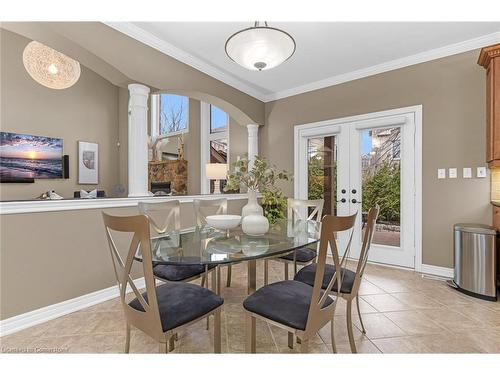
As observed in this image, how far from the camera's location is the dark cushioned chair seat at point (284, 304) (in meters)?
1.31

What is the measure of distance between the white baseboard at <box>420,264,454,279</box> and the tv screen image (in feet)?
21.9

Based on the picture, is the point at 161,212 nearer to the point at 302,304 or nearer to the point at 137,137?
the point at 137,137

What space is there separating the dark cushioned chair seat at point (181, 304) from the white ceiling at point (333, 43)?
2.55m

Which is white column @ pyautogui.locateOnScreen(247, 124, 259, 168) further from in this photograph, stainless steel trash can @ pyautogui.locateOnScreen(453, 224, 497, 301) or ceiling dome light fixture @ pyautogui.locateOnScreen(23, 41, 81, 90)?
stainless steel trash can @ pyautogui.locateOnScreen(453, 224, 497, 301)

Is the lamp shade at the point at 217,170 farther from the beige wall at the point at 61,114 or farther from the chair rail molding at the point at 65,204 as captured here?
the beige wall at the point at 61,114

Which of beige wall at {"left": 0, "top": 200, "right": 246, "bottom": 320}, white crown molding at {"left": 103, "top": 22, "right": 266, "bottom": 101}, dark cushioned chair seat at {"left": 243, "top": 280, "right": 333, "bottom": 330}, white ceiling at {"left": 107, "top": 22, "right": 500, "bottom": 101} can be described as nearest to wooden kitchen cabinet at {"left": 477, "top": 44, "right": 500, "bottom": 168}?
white ceiling at {"left": 107, "top": 22, "right": 500, "bottom": 101}

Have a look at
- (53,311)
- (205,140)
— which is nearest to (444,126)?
(205,140)

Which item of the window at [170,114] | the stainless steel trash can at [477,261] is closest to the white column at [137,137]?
the window at [170,114]

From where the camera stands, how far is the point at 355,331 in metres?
Answer: 1.96

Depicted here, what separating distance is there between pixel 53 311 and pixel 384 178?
4.00 m

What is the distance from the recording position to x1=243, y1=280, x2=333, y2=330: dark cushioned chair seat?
131cm
